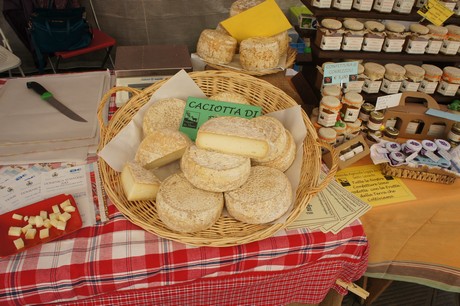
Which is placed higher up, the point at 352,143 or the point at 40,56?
the point at 352,143

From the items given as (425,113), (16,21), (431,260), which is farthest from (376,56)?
(16,21)

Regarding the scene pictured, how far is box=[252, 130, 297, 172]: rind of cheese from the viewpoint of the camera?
1234 millimetres

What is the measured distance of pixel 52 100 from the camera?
164cm

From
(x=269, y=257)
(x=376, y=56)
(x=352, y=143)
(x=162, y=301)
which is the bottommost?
(x=162, y=301)

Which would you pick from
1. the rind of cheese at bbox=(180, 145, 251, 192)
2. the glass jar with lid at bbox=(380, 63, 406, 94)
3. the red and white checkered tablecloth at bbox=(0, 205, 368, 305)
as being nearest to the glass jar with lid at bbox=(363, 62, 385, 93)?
the glass jar with lid at bbox=(380, 63, 406, 94)

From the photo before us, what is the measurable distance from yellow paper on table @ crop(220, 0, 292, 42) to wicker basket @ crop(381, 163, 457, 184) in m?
0.88

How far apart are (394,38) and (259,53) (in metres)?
0.64

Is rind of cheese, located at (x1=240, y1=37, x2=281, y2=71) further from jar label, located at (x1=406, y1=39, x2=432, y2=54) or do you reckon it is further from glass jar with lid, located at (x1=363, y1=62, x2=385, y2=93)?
jar label, located at (x1=406, y1=39, x2=432, y2=54)

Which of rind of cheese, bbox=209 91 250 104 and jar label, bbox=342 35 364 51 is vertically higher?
jar label, bbox=342 35 364 51

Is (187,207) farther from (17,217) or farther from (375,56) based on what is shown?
(375,56)

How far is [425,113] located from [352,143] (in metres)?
0.45

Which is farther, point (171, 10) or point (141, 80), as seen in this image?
point (171, 10)

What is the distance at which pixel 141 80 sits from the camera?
162cm

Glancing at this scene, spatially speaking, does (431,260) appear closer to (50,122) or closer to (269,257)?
(269,257)
